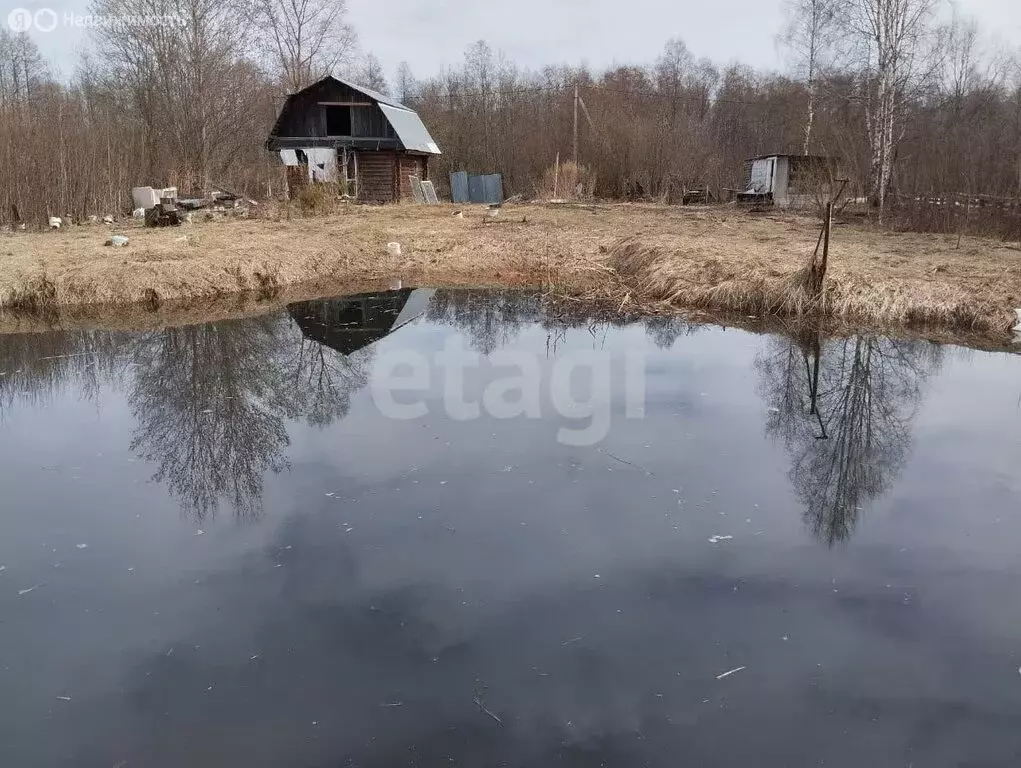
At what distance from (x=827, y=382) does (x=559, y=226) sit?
11.1m

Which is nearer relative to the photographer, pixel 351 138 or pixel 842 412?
Result: pixel 842 412

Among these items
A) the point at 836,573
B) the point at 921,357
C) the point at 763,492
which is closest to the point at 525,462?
the point at 763,492

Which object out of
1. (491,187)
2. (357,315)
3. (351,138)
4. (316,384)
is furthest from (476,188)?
(316,384)

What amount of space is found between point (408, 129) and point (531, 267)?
14.5m

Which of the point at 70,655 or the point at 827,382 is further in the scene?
the point at 827,382

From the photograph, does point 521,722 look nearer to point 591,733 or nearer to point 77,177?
point 591,733

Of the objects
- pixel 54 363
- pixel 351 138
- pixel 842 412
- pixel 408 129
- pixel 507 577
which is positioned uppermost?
pixel 408 129

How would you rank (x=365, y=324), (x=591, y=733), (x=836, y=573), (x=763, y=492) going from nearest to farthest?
1. (x=591, y=733)
2. (x=836, y=573)
3. (x=763, y=492)
4. (x=365, y=324)

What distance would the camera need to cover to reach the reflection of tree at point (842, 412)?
572 cm

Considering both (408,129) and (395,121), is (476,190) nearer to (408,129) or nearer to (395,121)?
(408,129)

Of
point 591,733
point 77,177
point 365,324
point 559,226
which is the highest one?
point 77,177

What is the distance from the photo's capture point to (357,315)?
1174 centimetres

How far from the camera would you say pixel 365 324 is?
440 inches

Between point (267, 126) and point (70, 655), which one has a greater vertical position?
point (267, 126)
